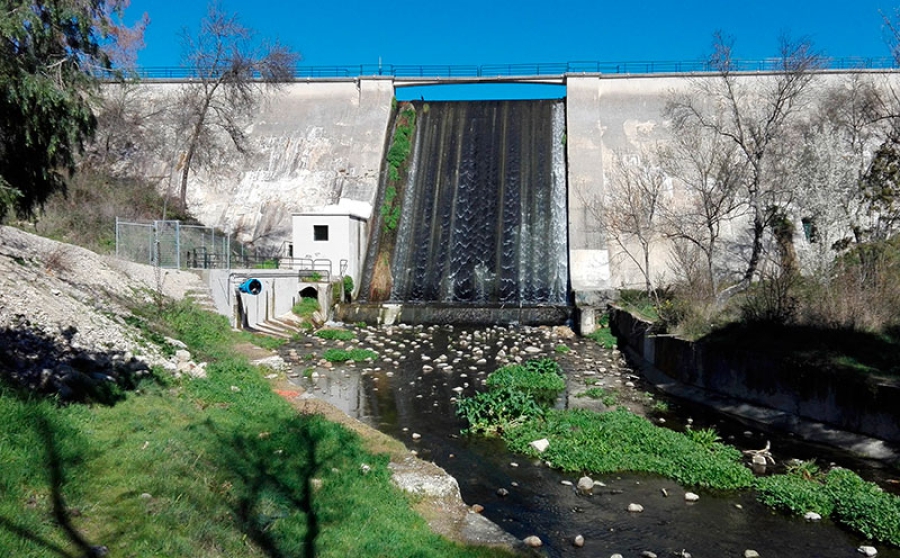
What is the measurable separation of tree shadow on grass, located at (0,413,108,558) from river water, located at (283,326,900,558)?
156 inches

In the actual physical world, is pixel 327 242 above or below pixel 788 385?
above

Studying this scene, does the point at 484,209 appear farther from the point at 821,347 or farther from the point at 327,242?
the point at 821,347

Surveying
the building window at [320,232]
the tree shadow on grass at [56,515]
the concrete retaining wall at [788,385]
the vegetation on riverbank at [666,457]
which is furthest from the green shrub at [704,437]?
the building window at [320,232]

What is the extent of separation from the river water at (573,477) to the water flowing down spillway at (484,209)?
8.04 m

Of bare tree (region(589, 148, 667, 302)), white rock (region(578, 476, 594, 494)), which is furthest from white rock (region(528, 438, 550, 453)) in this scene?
bare tree (region(589, 148, 667, 302))

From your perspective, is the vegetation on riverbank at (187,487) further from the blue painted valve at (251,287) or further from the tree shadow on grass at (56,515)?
the blue painted valve at (251,287)

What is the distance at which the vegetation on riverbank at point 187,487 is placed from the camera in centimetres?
421

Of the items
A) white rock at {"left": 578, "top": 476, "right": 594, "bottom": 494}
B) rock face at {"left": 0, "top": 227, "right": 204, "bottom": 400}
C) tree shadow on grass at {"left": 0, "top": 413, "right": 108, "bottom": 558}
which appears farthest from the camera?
white rock at {"left": 578, "top": 476, "right": 594, "bottom": 494}

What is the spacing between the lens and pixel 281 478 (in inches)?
238

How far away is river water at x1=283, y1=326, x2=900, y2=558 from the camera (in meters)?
6.45

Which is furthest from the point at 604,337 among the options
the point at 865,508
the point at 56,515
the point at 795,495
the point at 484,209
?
the point at 56,515

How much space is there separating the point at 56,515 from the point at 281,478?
83.5 inches

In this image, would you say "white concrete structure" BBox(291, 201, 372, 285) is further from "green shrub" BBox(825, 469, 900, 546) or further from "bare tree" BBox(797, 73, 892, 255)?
"green shrub" BBox(825, 469, 900, 546)

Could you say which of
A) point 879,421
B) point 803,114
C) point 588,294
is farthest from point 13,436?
point 803,114
